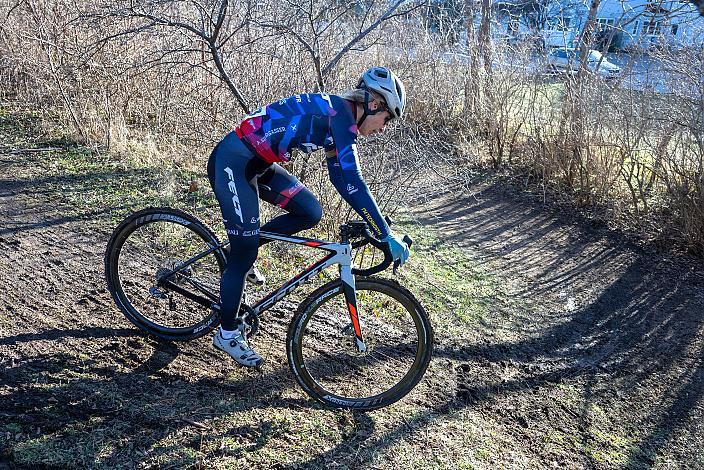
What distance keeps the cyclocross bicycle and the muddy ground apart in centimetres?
18

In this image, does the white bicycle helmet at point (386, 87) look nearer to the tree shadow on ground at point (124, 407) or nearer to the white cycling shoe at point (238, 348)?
the white cycling shoe at point (238, 348)

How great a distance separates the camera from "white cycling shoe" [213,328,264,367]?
3.85 m

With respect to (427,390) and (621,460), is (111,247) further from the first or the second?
(621,460)

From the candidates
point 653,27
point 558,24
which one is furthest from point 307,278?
point 558,24

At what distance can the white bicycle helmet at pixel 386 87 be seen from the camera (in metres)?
3.43

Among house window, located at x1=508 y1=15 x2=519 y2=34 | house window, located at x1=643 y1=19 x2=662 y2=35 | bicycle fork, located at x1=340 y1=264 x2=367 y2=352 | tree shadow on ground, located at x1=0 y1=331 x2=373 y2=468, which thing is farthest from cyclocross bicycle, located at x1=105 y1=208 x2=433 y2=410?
house window, located at x1=508 y1=15 x2=519 y2=34

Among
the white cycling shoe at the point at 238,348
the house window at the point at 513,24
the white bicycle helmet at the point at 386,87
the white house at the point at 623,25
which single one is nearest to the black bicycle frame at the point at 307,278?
the white cycling shoe at the point at 238,348

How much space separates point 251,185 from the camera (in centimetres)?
370

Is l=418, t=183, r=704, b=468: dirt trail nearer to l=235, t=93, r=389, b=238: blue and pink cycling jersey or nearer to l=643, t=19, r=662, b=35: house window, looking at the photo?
l=235, t=93, r=389, b=238: blue and pink cycling jersey

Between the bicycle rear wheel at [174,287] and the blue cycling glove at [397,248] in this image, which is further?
the bicycle rear wheel at [174,287]

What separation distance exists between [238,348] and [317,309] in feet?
1.94

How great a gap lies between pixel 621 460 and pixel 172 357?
3097 millimetres

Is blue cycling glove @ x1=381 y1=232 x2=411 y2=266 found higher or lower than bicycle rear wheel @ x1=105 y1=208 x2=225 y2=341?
higher

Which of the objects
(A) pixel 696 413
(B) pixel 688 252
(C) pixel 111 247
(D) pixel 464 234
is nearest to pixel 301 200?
(C) pixel 111 247
